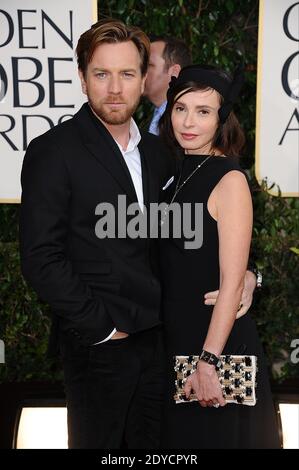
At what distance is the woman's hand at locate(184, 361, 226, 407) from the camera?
2365mm

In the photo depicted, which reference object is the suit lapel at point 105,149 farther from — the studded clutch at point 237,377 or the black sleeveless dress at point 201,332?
the studded clutch at point 237,377

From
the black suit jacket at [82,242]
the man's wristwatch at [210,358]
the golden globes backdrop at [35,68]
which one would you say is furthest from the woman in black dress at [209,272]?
the golden globes backdrop at [35,68]

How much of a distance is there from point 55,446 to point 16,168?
155 centimetres

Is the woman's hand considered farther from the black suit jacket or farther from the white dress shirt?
the white dress shirt

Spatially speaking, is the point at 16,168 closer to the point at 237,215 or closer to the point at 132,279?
the point at 132,279

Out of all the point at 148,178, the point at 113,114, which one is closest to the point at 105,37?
the point at 113,114

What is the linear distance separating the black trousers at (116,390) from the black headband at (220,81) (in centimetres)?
86

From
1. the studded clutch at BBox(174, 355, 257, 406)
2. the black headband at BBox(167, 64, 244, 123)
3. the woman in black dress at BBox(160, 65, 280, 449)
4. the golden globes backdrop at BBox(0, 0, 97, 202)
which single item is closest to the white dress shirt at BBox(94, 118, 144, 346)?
the woman in black dress at BBox(160, 65, 280, 449)

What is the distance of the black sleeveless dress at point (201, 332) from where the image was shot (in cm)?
241

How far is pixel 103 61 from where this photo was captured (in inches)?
99.2

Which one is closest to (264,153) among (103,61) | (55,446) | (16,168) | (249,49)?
(249,49)

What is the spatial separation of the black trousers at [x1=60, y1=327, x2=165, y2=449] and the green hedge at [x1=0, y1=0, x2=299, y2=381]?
150cm

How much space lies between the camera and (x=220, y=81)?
246 cm

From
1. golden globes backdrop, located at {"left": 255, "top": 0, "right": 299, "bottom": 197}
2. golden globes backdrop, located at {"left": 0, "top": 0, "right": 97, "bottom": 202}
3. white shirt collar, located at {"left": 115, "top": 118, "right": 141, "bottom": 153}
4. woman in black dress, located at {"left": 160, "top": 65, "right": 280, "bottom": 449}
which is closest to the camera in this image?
woman in black dress, located at {"left": 160, "top": 65, "right": 280, "bottom": 449}
